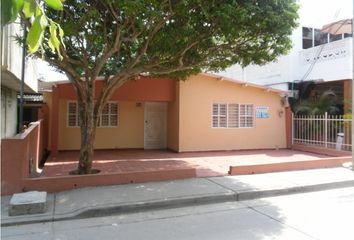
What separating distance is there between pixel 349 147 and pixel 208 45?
8123 mm

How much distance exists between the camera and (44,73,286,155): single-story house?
15508 mm

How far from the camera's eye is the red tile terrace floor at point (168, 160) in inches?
438

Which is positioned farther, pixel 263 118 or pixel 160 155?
pixel 263 118

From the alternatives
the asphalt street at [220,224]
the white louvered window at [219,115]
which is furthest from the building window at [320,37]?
Result: the asphalt street at [220,224]

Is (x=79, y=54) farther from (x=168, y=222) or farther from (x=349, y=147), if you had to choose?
(x=349, y=147)

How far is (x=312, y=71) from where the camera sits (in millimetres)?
18328

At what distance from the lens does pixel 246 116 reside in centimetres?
1717

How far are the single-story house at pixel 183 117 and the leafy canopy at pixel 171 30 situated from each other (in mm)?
4787

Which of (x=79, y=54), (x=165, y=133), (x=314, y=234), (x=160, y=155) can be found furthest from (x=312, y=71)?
(x=314, y=234)

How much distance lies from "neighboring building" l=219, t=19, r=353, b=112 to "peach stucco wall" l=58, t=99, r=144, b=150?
6173 mm

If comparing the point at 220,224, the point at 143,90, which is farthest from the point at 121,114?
the point at 220,224

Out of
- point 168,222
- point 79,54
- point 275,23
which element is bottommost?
point 168,222

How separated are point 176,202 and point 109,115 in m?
9.54

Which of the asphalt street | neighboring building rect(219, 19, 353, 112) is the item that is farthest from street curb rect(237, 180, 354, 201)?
neighboring building rect(219, 19, 353, 112)
